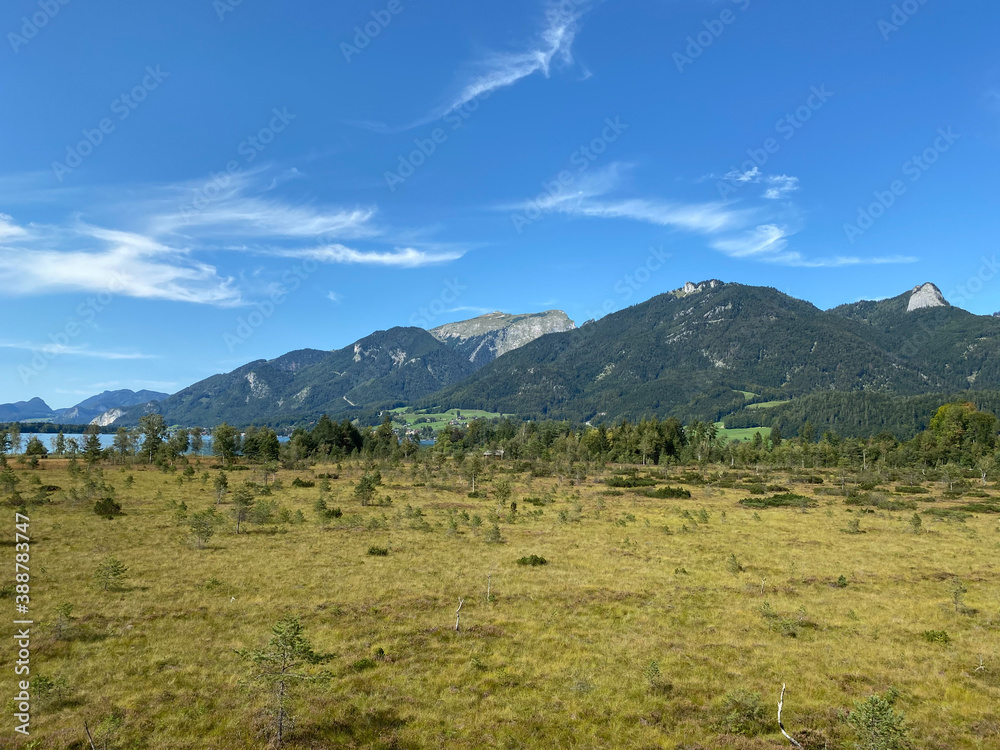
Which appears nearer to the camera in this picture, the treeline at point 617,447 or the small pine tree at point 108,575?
the small pine tree at point 108,575

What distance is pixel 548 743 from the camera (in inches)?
596

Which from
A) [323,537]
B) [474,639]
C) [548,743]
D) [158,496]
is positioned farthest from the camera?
[158,496]

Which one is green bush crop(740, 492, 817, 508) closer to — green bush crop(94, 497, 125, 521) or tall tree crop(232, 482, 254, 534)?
tall tree crop(232, 482, 254, 534)

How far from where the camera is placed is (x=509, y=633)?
77.2 ft

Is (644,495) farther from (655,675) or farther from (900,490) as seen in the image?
(655,675)

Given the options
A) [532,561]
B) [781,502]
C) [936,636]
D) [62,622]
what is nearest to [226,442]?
[62,622]

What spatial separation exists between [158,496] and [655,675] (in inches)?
2525

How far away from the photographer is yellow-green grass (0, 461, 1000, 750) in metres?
16.0

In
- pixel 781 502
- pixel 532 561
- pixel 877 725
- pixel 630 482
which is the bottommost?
pixel 781 502

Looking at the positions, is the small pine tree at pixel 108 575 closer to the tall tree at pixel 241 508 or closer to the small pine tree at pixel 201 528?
the small pine tree at pixel 201 528

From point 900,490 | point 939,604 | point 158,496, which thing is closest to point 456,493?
point 158,496

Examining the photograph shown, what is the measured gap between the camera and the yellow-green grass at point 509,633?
15992 millimetres

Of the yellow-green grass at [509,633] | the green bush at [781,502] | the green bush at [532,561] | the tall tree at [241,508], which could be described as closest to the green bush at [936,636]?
the yellow-green grass at [509,633]

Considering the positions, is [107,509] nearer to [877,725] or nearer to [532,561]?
[532,561]
